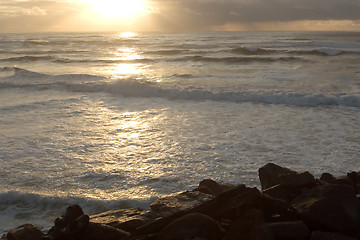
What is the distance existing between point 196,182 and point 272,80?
13.9m

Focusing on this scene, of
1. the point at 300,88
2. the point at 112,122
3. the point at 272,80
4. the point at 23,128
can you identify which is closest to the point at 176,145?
the point at 112,122

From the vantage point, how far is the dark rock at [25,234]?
11.7ft

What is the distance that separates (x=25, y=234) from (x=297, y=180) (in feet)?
10.2

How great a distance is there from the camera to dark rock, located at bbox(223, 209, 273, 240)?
2.98m

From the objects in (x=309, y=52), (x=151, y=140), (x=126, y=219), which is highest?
(x=309, y=52)

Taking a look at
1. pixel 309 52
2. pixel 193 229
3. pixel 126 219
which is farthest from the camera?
pixel 309 52

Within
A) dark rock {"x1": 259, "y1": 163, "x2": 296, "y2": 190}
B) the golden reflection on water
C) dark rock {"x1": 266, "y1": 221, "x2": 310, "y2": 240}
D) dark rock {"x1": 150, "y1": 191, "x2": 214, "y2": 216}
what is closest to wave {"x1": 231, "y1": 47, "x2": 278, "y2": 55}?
the golden reflection on water

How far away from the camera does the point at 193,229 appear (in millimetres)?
3201

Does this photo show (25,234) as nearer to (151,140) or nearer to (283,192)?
(283,192)

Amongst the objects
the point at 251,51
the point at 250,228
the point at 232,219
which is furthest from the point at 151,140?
the point at 251,51

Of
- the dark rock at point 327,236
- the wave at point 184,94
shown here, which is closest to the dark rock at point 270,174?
the dark rock at point 327,236

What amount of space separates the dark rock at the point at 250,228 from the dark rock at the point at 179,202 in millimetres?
689

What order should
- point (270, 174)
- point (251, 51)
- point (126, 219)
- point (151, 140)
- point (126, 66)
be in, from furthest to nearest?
point (251, 51)
point (126, 66)
point (151, 140)
point (270, 174)
point (126, 219)

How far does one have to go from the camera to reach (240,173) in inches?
239
